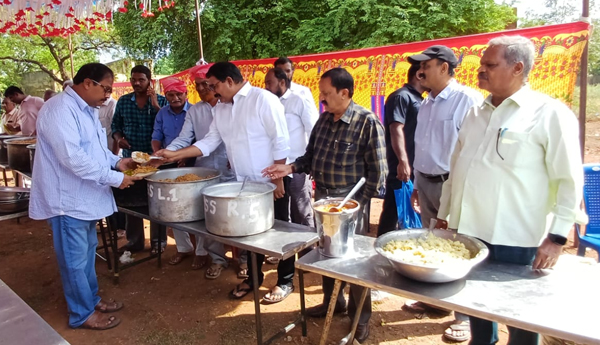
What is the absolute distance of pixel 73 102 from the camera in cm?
277

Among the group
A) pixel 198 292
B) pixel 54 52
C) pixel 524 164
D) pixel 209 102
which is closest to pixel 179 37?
pixel 54 52

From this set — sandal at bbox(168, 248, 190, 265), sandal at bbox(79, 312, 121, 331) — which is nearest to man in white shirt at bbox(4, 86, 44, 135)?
sandal at bbox(168, 248, 190, 265)

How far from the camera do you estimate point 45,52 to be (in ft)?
80.5

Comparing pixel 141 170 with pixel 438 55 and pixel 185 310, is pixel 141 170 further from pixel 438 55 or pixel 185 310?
pixel 438 55

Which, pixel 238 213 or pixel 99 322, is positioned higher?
pixel 238 213

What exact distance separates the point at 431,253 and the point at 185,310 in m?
2.45

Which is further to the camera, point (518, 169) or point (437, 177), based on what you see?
point (437, 177)

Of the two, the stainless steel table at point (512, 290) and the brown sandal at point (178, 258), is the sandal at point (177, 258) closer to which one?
the brown sandal at point (178, 258)

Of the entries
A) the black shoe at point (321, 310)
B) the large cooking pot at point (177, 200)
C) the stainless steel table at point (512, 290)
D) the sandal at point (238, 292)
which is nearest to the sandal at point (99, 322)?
the sandal at point (238, 292)

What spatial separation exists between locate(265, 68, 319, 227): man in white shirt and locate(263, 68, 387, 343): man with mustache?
2.99ft

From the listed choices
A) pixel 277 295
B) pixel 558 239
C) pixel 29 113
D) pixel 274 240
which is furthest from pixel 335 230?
pixel 29 113

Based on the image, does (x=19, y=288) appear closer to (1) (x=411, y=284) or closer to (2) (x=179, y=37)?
(1) (x=411, y=284)

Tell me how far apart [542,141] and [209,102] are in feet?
9.79

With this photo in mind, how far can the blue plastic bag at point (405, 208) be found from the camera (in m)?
3.77
